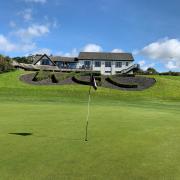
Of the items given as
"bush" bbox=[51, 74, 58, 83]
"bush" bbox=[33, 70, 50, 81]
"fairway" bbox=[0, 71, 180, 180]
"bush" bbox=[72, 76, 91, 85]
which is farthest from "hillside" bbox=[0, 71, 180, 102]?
"fairway" bbox=[0, 71, 180, 180]

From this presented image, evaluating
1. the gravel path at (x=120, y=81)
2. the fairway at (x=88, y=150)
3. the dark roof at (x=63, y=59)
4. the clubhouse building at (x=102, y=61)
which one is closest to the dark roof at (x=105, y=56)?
the clubhouse building at (x=102, y=61)

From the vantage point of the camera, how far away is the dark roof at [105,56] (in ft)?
370

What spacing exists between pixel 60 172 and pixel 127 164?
1713mm

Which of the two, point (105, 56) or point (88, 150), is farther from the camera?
point (105, 56)

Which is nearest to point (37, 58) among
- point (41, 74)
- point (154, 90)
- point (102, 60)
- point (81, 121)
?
point (102, 60)

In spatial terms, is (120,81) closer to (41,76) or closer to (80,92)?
(80,92)

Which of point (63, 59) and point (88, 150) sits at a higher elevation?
point (63, 59)

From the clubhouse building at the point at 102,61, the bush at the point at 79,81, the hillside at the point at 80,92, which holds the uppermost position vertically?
the clubhouse building at the point at 102,61

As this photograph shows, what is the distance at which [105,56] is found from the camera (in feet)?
373

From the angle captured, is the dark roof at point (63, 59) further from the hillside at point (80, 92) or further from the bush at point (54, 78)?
the hillside at point (80, 92)

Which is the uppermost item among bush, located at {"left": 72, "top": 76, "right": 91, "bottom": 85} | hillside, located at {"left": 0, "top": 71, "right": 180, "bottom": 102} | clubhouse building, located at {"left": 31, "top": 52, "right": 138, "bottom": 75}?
clubhouse building, located at {"left": 31, "top": 52, "right": 138, "bottom": 75}

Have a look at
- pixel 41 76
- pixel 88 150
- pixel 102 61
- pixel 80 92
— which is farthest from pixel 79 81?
pixel 102 61

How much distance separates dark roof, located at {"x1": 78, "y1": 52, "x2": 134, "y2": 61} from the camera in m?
113

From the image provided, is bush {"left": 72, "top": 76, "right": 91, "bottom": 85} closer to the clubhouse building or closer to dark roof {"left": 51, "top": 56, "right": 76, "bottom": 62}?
the clubhouse building
